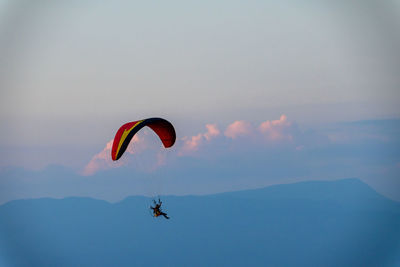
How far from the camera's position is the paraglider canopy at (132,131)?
51.1 meters

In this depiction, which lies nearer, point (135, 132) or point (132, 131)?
point (132, 131)

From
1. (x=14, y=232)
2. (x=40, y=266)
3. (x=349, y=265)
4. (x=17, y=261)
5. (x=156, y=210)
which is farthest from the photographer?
(x=14, y=232)

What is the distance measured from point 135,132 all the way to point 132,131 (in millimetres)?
275

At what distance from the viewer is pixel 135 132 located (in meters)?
51.8

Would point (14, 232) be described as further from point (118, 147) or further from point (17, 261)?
point (118, 147)

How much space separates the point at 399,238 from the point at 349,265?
47173 millimetres

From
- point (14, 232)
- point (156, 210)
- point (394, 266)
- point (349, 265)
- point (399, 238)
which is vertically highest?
point (14, 232)

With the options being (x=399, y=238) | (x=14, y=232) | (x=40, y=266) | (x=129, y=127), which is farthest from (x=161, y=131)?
(x=14, y=232)

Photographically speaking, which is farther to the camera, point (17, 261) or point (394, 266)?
point (17, 261)

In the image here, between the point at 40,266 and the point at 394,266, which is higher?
the point at 40,266

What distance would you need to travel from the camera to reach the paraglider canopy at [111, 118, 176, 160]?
168 feet

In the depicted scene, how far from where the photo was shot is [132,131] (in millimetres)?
51625

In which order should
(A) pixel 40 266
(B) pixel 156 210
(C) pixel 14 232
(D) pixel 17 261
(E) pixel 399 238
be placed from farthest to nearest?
(C) pixel 14 232 → (A) pixel 40 266 → (E) pixel 399 238 → (D) pixel 17 261 → (B) pixel 156 210

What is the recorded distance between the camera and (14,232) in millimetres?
195750
